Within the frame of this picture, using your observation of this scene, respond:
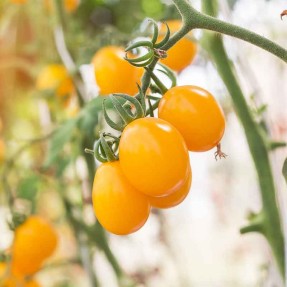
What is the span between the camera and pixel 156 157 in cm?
41

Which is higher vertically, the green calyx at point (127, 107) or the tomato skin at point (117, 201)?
the green calyx at point (127, 107)

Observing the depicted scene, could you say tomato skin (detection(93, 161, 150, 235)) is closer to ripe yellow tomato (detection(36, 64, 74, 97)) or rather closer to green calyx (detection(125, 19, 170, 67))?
green calyx (detection(125, 19, 170, 67))

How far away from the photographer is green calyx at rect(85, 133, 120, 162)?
449mm

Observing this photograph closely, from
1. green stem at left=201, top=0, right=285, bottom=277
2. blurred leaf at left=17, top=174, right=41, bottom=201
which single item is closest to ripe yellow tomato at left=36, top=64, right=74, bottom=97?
blurred leaf at left=17, top=174, right=41, bottom=201

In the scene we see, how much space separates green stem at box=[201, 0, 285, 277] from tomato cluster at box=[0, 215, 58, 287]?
304 mm

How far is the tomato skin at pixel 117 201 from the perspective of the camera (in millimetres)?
433

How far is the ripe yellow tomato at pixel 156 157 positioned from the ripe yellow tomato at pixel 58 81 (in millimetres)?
548

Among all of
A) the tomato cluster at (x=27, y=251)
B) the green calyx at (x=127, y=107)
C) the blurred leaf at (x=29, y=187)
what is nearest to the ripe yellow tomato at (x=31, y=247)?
the tomato cluster at (x=27, y=251)

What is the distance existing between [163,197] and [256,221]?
0.19 m

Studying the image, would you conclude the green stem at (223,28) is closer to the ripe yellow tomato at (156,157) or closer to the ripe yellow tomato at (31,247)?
the ripe yellow tomato at (156,157)

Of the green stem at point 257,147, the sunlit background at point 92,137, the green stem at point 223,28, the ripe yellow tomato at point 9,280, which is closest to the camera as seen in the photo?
the green stem at point 223,28

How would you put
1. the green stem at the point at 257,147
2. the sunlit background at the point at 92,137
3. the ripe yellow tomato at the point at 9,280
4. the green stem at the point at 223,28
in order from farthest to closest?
the sunlit background at the point at 92,137
the ripe yellow tomato at the point at 9,280
the green stem at the point at 257,147
the green stem at the point at 223,28

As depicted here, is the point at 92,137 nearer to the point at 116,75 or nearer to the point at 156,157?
the point at 116,75

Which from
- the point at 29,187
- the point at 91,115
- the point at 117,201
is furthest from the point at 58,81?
the point at 117,201
